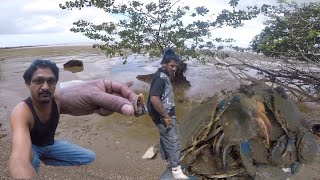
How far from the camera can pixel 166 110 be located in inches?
212

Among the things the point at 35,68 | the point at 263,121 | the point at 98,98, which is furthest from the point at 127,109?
the point at 263,121

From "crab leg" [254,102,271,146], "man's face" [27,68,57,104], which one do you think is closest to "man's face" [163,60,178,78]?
"crab leg" [254,102,271,146]

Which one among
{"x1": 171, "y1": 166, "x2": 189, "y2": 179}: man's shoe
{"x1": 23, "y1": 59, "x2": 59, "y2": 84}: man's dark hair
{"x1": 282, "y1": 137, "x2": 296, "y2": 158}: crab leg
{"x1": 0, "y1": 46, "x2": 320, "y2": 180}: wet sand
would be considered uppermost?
{"x1": 23, "y1": 59, "x2": 59, "y2": 84}: man's dark hair

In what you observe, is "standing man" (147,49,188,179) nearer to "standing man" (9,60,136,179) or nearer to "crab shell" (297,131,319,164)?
"crab shell" (297,131,319,164)

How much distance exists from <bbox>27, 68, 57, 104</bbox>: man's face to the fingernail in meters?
0.72

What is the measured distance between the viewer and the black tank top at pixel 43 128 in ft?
9.76

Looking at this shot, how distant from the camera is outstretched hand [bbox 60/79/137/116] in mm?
2596

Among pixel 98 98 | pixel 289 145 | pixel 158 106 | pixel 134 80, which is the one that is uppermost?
pixel 98 98

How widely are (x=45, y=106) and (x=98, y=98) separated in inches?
24.3

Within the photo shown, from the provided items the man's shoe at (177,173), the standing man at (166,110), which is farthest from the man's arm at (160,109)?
the man's shoe at (177,173)

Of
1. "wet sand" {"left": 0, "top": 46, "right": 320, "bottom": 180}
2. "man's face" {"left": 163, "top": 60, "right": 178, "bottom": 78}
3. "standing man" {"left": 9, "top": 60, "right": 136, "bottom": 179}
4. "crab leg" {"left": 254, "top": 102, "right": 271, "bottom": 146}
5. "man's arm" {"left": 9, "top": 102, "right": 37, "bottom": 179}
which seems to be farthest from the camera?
"wet sand" {"left": 0, "top": 46, "right": 320, "bottom": 180}

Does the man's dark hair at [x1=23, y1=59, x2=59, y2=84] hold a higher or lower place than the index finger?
higher

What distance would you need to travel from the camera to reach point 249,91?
13.1 ft

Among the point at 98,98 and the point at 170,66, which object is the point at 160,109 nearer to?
the point at 170,66
